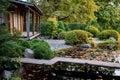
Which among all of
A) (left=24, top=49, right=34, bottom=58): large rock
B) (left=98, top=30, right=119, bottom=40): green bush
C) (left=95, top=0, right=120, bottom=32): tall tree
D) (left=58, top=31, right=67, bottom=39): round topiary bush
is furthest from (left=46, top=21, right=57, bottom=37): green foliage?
(left=24, top=49, right=34, bottom=58): large rock

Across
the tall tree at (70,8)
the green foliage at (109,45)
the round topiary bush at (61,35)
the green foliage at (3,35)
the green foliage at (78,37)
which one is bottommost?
the green foliage at (109,45)

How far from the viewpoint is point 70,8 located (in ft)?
86.9

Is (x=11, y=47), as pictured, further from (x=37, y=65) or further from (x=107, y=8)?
(x=107, y=8)

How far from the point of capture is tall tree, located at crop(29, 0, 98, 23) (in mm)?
26328

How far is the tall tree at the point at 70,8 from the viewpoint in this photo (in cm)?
2633

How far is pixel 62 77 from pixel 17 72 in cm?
159

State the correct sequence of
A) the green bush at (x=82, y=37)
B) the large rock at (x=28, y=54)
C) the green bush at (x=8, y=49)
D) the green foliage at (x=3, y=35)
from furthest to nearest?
the green bush at (x=82, y=37), the large rock at (x=28, y=54), the green bush at (x=8, y=49), the green foliage at (x=3, y=35)

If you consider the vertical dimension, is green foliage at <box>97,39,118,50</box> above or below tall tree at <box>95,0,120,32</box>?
below

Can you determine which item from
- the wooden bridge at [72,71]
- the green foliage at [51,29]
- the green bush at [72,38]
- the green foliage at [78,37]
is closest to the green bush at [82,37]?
the green foliage at [78,37]

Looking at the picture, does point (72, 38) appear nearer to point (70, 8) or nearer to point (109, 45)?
point (109, 45)

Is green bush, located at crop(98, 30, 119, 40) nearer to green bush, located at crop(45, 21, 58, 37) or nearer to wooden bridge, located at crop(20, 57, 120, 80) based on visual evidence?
green bush, located at crop(45, 21, 58, 37)

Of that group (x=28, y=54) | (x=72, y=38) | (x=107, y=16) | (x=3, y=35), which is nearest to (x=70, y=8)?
(x=107, y=16)

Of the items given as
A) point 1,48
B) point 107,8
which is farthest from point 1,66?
point 107,8

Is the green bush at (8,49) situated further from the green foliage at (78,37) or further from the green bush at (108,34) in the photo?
the green bush at (108,34)
